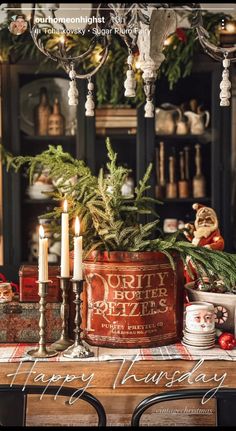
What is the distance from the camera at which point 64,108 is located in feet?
12.4

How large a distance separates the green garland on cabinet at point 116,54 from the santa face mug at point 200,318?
2.29 metres

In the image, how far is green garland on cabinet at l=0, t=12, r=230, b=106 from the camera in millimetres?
3527

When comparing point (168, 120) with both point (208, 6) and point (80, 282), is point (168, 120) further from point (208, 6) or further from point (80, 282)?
point (80, 282)

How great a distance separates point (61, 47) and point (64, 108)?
2061 millimetres

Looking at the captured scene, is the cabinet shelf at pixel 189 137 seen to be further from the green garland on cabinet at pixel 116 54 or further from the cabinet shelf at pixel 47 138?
the cabinet shelf at pixel 47 138

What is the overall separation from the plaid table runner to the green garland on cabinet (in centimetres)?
234

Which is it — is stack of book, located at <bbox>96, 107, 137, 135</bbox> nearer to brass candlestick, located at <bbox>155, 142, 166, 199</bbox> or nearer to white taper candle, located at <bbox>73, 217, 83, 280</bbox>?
brass candlestick, located at <bbox>155, 142, 166, 199</bbox>

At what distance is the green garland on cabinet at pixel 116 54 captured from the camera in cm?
353

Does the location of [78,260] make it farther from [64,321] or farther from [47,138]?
[47,138]

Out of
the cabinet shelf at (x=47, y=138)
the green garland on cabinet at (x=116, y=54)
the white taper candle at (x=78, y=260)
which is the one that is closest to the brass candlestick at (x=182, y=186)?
the green garland on cabinet at (x=116, y=54)

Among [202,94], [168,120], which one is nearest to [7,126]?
[168,120]

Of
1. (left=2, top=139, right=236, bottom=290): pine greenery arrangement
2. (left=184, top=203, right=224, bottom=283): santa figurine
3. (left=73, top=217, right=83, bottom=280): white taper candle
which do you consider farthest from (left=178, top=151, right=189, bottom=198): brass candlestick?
(left=73, top=217, right=83, bottom=280): white taper candle

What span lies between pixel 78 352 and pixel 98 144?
2.50 metres

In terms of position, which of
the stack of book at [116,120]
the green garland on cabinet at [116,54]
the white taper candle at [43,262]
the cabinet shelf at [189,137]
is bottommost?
the white taper candle at [43,262]
